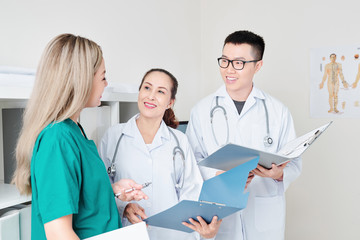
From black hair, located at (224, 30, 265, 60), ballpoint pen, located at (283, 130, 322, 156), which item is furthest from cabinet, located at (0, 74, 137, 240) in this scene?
ballpoint pen, located at (283, 130, 322, 156)

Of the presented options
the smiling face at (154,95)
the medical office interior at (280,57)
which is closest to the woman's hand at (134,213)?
the smiling face at (154,95)

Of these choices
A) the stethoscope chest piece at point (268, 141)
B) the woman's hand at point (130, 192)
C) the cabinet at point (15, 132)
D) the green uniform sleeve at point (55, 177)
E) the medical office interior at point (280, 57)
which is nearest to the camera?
the green uniform sleeve at point (55, 177)

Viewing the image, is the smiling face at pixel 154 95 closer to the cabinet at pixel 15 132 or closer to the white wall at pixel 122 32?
the cabinet at pixel 15 132

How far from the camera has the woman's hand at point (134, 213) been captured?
130 cm

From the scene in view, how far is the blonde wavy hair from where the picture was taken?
89cm

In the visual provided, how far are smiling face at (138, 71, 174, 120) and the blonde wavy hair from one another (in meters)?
0.56

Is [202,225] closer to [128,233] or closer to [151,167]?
[151,167]

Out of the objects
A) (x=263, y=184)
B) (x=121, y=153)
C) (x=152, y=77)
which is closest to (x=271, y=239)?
(x=263, y=184)

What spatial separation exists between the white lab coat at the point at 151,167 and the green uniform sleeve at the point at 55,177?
0.56 metres

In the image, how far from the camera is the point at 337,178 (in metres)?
2.70

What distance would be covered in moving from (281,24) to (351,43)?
57cm

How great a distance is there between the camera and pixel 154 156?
1464 mm

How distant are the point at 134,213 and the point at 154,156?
0.26m

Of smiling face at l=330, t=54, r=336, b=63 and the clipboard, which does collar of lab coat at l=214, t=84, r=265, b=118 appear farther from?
smiling face at l=330, t=54, r=336, b=63
